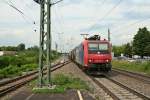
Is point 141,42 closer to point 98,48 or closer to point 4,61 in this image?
point 4,61

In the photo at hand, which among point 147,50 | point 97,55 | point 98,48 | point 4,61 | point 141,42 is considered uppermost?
point 141,42

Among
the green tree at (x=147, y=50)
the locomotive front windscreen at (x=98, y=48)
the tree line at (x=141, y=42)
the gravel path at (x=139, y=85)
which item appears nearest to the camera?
the gravel path at (x=139, y=85)

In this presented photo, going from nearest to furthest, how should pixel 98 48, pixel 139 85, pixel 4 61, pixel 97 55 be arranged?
pixel 139 85 < pixel 97 55 < pixel 98 48 < pixel 4 61

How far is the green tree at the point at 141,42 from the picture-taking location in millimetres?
109744

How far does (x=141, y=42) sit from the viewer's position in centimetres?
11012

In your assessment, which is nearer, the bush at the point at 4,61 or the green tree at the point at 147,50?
the bush at the point at 4,61

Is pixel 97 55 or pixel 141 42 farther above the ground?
pixel 141 42

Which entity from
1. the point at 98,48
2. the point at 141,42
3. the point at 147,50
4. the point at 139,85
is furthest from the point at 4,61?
the point at 141,42

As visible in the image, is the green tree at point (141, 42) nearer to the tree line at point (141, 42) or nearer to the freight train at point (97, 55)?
the tree line at point (141, 42)

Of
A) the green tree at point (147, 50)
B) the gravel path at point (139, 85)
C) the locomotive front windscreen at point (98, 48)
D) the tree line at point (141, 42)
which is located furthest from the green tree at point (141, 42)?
the gravel path at point (139, 85)

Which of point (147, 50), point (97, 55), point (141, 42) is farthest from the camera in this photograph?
point (141, 42)

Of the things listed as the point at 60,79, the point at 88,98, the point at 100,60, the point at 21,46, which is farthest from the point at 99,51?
the point at 21,46

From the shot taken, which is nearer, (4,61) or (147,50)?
(4,61)

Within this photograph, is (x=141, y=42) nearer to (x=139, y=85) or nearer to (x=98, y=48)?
(x=98, y=48)
